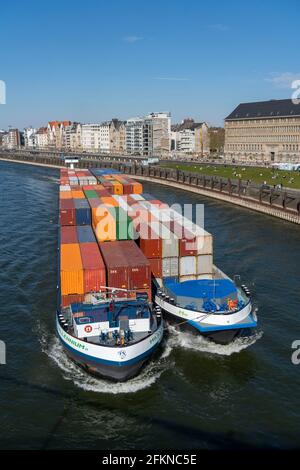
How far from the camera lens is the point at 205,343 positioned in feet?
90.4

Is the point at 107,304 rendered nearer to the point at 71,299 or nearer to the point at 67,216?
the point at 71,299

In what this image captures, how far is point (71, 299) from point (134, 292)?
3.67 m

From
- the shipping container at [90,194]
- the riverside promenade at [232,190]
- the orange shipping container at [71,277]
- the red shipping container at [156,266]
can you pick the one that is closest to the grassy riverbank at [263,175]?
the riverside promenade at [232,190]

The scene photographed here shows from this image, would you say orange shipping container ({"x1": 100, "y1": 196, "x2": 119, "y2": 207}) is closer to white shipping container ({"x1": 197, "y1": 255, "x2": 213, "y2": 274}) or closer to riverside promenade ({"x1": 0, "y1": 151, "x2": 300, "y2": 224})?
white shipping container ({"x1": 197, "y1": 255, "x2": 213, "y2": 274})

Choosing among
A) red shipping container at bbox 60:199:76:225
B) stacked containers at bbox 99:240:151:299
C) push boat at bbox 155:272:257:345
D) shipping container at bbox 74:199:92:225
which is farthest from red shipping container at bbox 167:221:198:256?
red shipping container at bbox 60:199:76:225

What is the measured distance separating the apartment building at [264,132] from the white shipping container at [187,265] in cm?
12150

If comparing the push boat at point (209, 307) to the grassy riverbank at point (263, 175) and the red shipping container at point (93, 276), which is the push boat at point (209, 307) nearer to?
the red shipping container at point (93, 276)

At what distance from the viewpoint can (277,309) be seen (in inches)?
1303

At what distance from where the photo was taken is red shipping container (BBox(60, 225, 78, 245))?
3312 centimetres

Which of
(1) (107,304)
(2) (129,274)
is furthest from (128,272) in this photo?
(1) (107,304)

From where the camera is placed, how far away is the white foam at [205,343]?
88.7 ft

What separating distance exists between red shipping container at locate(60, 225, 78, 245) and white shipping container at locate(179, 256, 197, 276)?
7.64 meters

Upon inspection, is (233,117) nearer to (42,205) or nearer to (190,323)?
(42,205)
